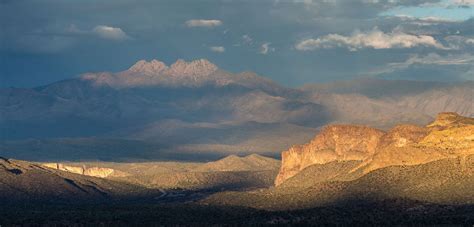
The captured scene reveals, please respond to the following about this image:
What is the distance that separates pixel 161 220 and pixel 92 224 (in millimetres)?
12685

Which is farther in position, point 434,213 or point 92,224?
point 92,224

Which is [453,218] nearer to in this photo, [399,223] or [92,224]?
[399,223]

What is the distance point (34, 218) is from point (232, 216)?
3483 centimetres

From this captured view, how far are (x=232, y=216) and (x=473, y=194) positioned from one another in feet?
138

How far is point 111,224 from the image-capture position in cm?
18900

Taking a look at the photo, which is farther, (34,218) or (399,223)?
(34,218)

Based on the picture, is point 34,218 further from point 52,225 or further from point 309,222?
point 309,222

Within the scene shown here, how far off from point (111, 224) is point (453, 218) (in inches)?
2239

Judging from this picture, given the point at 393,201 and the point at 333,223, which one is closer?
the point at 333,223

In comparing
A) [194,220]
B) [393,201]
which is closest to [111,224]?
[194,220]

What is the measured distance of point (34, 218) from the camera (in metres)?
198

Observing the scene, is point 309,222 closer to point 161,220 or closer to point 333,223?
point 333,223

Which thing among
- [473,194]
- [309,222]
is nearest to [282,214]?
[309,222]

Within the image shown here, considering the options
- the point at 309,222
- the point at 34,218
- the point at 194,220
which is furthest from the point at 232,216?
the point at 34,218
